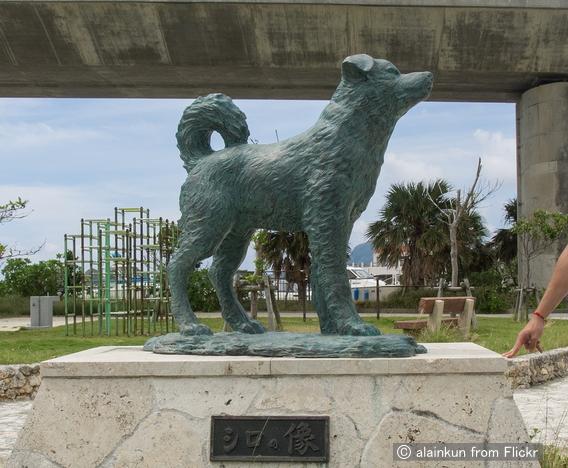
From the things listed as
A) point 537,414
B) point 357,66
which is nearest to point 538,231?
point 537,414

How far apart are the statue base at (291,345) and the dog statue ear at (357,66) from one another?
127 centimetres

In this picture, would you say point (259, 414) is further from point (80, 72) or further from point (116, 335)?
point (80, 72)

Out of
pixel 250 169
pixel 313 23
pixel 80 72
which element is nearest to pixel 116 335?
pixel 80 72

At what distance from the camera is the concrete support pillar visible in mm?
15406

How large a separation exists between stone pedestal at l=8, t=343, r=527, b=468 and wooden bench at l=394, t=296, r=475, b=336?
233 inches

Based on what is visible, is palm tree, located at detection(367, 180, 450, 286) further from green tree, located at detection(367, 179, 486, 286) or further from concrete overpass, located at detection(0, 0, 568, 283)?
concrete overpass, located at detection(0, 0, 568, 283)

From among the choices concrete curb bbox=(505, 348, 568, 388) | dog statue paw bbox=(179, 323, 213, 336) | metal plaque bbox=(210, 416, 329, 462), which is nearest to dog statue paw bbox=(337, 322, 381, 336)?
metal plaque bbox=(210, 416, 329, 462)

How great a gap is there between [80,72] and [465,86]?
328 inches

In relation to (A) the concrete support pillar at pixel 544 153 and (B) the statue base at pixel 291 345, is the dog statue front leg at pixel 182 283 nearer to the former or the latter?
(B) the statue base at pixel 291 345

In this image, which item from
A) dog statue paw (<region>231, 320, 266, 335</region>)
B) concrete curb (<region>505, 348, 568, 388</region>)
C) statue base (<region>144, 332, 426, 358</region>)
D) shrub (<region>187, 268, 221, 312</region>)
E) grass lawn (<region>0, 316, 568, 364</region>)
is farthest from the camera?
shrub (<region>187, 268, 221, 312</region>)

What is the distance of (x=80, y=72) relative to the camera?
46.2ft

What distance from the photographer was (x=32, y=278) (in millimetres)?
23250

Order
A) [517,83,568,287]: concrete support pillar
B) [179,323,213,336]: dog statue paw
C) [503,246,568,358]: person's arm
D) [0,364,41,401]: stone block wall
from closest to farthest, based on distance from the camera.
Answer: [503,246,568,358]: person's arm → [179,323,213,336]: dog statue paw → [0,364,41,401]: stone block wall → [517,83,568,287]: concrete support pillar

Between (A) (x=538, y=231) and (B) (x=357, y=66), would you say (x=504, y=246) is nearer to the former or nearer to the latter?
(A) (x=538, y=231)
